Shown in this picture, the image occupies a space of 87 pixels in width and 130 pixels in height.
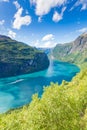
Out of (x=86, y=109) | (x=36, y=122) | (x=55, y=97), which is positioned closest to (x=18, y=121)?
(x=36, y=122)

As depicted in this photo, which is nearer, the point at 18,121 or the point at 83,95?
the point at 18,121

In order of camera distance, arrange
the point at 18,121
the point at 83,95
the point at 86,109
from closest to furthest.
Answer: the point at 18,121, the point at 86,109, the point at 83,95

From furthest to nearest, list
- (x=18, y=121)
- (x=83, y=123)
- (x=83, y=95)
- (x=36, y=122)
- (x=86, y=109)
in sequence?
(x=83, y=95) → (x=86, y=109) → (x=83, y=123) → (x=18, y=121) → (x=36, y=122)

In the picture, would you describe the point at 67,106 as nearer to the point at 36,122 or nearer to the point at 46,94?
the point at 46,94

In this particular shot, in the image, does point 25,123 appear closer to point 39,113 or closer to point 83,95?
point 39,113

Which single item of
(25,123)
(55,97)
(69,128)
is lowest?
(69,128)

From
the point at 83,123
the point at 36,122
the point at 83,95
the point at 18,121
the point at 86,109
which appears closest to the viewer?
the point at 36,122

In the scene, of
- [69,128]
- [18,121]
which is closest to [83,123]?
[69,128]

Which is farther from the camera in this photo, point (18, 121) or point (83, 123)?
point (83, 123)

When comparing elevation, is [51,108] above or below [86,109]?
above
